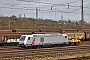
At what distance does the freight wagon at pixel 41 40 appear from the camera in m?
36.7

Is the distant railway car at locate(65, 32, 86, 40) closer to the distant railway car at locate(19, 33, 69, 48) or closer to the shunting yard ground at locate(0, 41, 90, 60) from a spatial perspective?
the distant railway car at locate(19, 33, 69, 48)

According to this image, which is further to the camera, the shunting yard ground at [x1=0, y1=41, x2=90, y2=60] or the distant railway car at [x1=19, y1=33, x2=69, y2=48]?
the distant railway car at [x1=19, y1=33, x2=69, y2=48]

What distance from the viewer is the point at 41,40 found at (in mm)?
38219

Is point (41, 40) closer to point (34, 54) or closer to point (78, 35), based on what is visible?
point (34, 54)

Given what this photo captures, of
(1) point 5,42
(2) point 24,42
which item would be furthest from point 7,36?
(2) point 24,42

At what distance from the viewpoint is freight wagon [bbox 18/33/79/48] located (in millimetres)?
36719

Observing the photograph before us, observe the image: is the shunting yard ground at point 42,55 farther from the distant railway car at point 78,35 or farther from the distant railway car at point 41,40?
the distant railway car at point 78,35

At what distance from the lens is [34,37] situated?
123 ft

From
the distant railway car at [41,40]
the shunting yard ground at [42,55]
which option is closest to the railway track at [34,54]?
the shunting yard ground at [42,55]

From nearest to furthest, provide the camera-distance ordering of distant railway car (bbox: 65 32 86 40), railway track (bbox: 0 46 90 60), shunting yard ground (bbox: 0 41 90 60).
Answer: shunting yard ground (bbox: 0 41 90 60)
railway track (bbox: 0 46 90 60)
distant railway car (bbox: 65 32 86 40)

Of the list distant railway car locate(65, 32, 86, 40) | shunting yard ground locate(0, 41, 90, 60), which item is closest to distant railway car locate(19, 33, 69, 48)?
shunting yard ground locate(0, 41, 90, 60)

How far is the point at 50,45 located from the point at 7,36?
9238 millimetres

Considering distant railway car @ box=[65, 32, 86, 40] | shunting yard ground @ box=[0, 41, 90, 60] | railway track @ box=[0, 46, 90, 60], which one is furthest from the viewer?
distant railway car @ box=[65, 32, 86, 40]

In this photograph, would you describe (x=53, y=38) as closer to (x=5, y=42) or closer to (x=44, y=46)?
(x=44, y=46)
